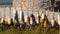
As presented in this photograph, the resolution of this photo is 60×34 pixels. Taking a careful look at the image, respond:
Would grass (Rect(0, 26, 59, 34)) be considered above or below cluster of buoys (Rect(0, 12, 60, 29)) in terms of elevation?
below

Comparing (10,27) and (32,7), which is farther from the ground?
(32,7)

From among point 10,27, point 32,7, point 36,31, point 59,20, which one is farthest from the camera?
point 32,7

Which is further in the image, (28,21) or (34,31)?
(28,21)

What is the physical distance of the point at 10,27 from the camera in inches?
403

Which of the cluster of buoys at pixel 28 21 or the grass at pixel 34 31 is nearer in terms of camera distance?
the grass at pixel 34 31

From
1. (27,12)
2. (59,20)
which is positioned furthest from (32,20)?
(59,20)

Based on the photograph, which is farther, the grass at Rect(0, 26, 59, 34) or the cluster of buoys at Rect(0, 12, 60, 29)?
the cluster of buoys at Rect(0, 12, 60, 29)

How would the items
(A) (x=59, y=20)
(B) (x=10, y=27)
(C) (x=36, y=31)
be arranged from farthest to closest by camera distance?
1. (A) (x=59, y=20)
2. (B) (x=10, y=27)
3. (C) (x=36, y=31)

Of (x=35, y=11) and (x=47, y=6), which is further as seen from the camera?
(x=47, y=6)

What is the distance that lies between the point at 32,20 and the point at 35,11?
61 cm

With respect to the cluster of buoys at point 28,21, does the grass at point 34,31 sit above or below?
below

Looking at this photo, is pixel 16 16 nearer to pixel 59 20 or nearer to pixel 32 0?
pixel 32 0

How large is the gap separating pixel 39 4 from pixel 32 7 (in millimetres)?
395

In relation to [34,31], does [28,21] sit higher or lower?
higher
